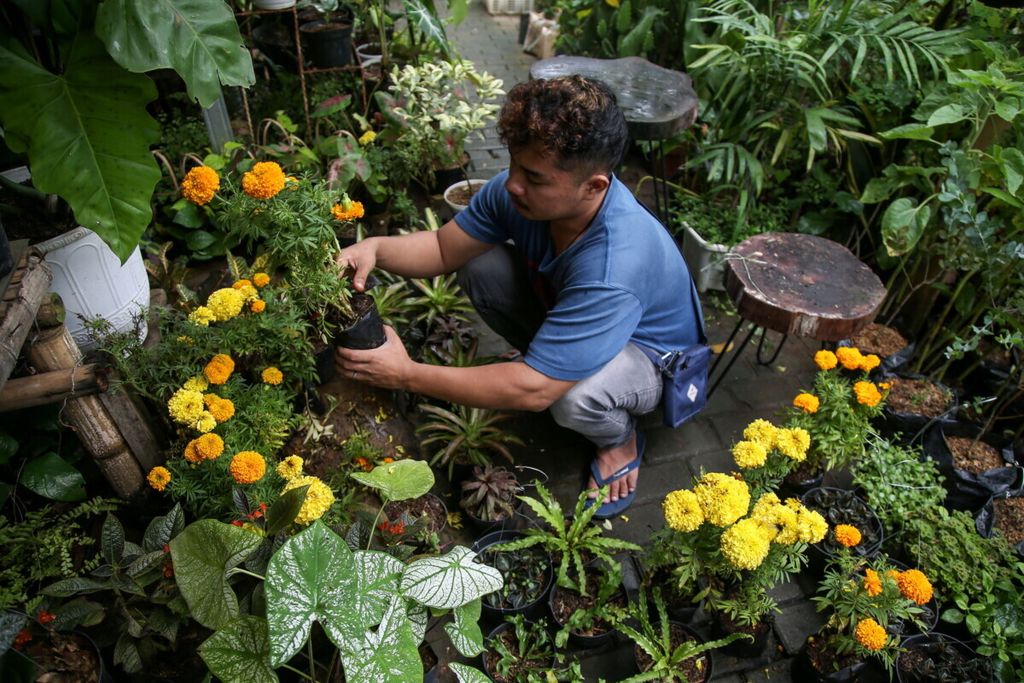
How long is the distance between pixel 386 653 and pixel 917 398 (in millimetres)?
2489

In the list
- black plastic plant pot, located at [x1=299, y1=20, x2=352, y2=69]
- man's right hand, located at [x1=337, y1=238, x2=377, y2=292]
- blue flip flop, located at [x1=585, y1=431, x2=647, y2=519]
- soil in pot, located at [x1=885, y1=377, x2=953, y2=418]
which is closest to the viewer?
man's right hand, located at [x1=337, y1=238, x2=377, y2=292]

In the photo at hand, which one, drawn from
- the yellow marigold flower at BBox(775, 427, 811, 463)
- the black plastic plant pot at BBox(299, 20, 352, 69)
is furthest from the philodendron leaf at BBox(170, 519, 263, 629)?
the black plastic plant pot at BBox(299, 20, 352, 69)

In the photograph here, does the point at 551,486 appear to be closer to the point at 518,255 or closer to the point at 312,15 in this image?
the point at 518,255

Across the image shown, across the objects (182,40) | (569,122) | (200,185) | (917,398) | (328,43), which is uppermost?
(182,40)

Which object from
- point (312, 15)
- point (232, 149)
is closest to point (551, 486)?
point (232, 149)

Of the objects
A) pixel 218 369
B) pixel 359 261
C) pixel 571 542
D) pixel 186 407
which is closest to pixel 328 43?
pixel 359 261

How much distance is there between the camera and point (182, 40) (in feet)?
5.75

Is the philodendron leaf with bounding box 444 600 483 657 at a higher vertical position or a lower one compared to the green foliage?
lower

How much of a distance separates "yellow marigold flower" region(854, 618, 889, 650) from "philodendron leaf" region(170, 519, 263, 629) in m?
1.63

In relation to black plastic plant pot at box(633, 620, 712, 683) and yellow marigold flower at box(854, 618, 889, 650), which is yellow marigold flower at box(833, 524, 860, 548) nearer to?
yellow marigold flower at box(854, 618, 889, 650)

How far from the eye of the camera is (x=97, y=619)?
1631mm

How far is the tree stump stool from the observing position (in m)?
2.41

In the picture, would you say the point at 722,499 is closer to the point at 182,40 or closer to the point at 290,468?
the point at 290,468

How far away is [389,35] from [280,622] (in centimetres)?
452
